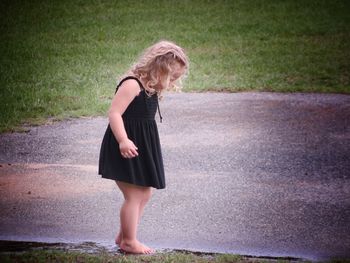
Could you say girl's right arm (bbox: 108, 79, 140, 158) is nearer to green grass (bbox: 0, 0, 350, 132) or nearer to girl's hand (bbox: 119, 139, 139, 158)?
girl's hand (bbox: 119, 139, 139, 158)

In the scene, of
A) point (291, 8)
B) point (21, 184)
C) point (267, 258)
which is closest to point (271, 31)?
point (291, 8)

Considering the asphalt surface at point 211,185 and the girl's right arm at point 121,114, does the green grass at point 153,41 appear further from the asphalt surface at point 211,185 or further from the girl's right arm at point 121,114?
the girl's right arm at point 121,114

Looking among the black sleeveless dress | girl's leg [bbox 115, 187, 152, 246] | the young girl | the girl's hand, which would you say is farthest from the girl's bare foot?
the girl's hand

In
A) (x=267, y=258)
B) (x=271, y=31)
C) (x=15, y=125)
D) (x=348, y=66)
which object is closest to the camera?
(x=267, y=258)

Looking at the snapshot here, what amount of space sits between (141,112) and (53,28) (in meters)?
14.6

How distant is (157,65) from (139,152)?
0.57m

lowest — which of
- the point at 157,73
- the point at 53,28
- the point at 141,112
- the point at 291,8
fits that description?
the point at 141,112

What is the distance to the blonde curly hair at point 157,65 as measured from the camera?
165 inches

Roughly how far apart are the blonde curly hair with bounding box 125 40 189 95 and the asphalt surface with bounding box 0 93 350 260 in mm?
1201

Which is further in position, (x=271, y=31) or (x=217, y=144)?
(x=271, y=31)

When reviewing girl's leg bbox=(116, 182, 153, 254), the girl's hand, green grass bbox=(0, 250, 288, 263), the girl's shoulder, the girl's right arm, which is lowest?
green grass bbox=(0, 250, 288, 263)

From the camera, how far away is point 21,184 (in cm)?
596

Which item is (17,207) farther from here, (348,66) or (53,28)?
(53,28)

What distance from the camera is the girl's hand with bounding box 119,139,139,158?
13.0 feet
